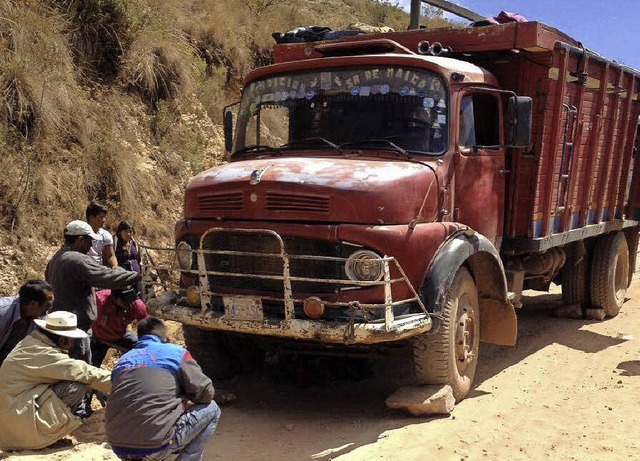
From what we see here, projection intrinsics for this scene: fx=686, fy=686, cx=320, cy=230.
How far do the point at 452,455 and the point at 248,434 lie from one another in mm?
1486

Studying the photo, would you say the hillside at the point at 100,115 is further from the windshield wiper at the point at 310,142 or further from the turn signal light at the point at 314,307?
the turn signal light at the point at 314,307

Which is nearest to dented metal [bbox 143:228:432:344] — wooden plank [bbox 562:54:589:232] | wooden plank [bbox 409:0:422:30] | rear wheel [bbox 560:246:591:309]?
wooden plank [bbox 562:54:589:232]

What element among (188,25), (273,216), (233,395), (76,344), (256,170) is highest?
(188,25)

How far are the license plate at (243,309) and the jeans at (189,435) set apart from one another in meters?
0.91

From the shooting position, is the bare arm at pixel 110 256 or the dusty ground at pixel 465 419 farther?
the bare arm at pixel 110 256

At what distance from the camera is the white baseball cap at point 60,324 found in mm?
4500

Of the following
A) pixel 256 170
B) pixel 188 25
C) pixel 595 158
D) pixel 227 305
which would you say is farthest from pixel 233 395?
pixel 188 25

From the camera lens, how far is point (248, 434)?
5008 millimetres

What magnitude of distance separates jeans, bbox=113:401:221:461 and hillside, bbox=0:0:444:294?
145 inches

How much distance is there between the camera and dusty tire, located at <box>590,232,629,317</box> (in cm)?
868

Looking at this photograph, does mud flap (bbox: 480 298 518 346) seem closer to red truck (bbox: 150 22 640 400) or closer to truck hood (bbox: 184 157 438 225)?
red truck (bbox: 150 22 640 400)

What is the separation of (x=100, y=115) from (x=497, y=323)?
5.90 m

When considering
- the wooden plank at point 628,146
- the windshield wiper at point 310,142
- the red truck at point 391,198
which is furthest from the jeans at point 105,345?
the wooden plank at point 628,146

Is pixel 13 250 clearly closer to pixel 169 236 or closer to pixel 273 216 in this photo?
pixel 169 236
